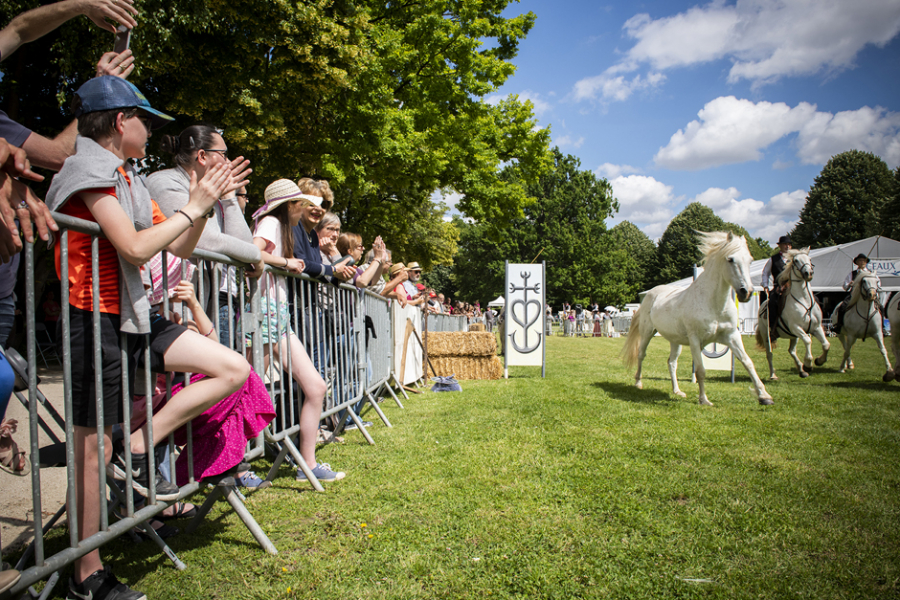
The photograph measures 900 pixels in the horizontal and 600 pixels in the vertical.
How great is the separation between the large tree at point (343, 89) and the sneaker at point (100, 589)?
982 centimetres

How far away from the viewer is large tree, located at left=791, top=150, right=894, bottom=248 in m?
Answer: 49.4

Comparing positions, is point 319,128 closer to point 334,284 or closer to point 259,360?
point 334,284

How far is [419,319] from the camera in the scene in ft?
33.6

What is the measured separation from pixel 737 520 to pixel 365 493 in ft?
7.48

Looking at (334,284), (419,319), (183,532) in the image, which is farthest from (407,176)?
(183,532)

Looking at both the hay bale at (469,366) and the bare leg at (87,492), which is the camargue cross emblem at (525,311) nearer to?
the hay bale at (469,366)

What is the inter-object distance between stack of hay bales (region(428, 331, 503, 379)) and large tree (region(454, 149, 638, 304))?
40.3 m

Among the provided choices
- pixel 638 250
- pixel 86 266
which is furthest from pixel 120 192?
pixel 638 250

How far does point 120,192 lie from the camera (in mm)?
2018

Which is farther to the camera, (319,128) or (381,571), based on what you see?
(319,128)

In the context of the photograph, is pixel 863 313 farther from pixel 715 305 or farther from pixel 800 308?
pixel 715 305

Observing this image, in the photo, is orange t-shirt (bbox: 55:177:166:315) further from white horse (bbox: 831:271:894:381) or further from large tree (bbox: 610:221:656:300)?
large tree (bbox: 610:221:656:300)

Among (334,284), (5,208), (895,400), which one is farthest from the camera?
(895,400)

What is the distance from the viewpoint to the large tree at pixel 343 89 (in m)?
10.1
